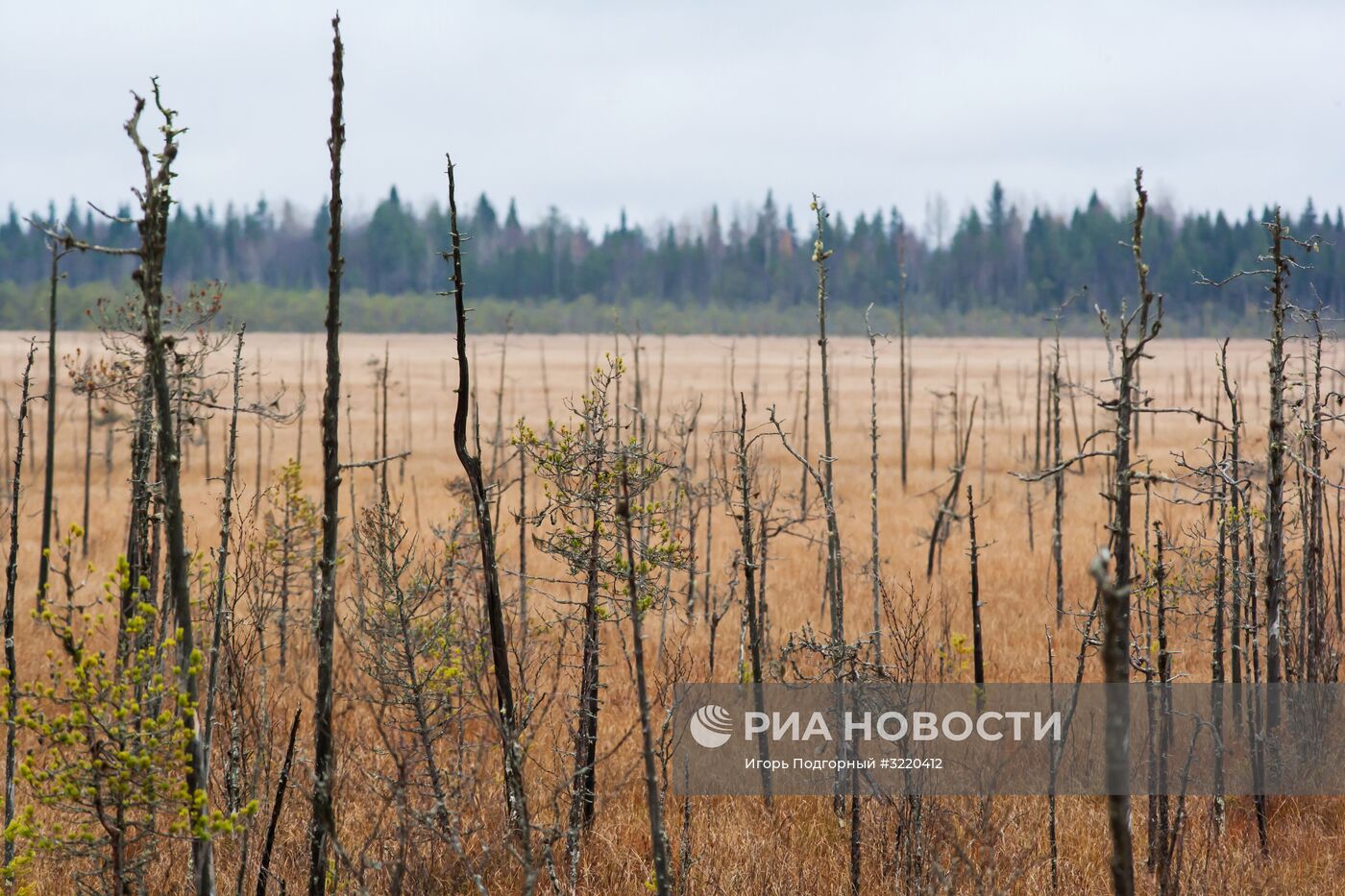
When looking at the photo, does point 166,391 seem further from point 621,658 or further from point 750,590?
point 621,658

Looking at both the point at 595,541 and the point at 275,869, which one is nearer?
the point at 275,869

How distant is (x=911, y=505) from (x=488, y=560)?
19.8 metres

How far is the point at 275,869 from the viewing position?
6543mm

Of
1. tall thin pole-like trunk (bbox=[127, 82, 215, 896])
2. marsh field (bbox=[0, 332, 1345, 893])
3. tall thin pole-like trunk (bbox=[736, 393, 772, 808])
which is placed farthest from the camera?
tall thin pole-like trunk (bbox=[736, 393, 772, 808])

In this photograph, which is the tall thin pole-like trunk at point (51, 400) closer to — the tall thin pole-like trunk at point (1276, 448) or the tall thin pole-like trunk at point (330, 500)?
the tall thin pole-like trunk at point (330, 500)

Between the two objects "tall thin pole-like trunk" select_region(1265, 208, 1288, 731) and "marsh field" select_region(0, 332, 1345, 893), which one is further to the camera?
"tall thin pole-like trunk" select_region(1265, 208, 1288, 731)

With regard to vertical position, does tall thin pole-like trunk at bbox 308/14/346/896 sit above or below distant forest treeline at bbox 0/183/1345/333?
below

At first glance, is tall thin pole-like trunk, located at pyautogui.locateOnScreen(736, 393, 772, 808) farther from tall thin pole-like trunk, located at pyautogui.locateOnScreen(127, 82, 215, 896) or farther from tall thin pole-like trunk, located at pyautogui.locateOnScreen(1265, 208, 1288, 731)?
tall thin pole-like trunk, located at pyautogui.locateOnScreen(127, 82, 215, 896)

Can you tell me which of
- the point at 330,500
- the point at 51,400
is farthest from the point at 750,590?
the point at 51,400

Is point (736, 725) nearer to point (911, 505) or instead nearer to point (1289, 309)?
point (1289, 309)

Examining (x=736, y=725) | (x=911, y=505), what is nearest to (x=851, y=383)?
(x=911, y=505)

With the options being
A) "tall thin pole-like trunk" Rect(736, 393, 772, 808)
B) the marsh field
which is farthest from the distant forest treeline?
"tall thin pole-like trunk" Rect(736, 393, 772, 808)

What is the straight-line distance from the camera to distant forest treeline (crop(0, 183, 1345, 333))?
85562mm

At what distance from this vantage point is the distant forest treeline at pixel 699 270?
8556cm
